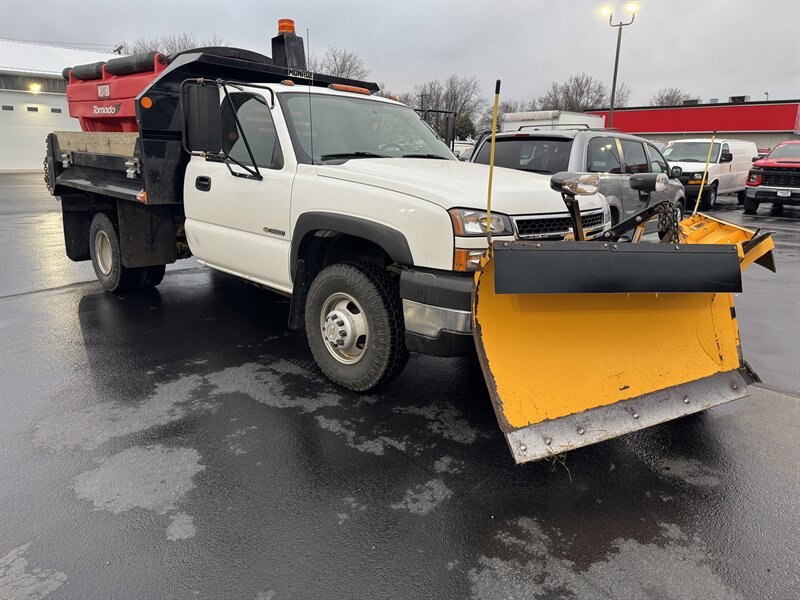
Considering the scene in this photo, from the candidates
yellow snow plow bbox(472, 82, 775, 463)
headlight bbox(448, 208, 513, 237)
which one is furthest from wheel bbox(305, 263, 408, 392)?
yellow snow plow bbox(472, 82, 775, 463)

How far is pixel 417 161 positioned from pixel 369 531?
2.76 metres

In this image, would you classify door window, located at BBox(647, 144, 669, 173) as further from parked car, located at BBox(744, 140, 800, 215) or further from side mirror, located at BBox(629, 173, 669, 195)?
parked car, located at BBox(744, 140, 800, 215)

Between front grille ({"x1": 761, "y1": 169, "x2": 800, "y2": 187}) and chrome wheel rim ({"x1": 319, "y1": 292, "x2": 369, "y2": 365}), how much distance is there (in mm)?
15612

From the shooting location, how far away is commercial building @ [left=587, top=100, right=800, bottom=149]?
35281 millimetres

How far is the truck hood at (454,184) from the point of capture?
341 centimetres

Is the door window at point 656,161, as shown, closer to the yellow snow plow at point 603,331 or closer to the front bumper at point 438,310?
the yellow snow plow at point 603,331

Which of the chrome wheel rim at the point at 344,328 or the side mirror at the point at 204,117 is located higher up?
the side mirror at the point at 204,117

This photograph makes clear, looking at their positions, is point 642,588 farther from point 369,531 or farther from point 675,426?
point 675,426

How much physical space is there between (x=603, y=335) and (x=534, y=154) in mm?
5165

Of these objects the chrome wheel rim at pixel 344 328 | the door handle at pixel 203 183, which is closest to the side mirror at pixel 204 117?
the door handle at pixel 203 183

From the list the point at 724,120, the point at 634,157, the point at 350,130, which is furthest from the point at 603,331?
the point at 724,120

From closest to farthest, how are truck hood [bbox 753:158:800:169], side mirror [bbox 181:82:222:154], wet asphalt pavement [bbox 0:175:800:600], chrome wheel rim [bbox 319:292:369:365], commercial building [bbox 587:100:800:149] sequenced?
wet asphalt pavement [bbox 0:175:800:600] < chrome wheel rim [bbox 319:292:369:365] < side mirror [bbox 181:82:222:154] < truck hood [bbox 753:158:800:169] < commercial building [bbox 587:100:800:149]

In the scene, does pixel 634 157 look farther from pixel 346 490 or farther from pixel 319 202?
pixel 346 490

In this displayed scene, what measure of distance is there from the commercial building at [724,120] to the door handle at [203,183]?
35.0 metres
